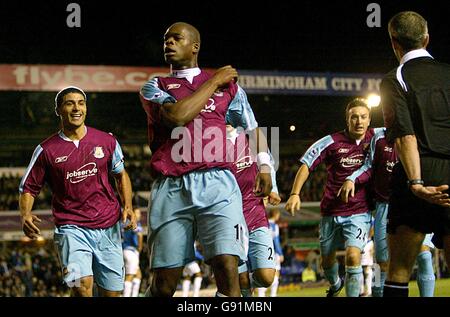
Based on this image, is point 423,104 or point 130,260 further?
point 130,260

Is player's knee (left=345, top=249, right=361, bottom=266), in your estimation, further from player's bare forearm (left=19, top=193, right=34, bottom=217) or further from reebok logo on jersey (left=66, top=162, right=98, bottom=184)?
player's bare forearm (left=19, top=193, right=34, bottom=217)

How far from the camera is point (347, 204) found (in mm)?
9031

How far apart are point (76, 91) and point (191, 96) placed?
233cm

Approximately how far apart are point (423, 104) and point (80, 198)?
129 inches

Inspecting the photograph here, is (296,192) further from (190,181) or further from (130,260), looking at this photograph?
(130,260)

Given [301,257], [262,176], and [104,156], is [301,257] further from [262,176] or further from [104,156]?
[262,176]

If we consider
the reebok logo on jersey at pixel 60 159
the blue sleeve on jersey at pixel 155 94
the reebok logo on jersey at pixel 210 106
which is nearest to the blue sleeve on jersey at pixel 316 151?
the reebok logo on jersey at pixel 60 159

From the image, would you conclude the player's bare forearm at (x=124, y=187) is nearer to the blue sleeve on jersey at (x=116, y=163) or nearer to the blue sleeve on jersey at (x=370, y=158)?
the blue sleeve on jersey at (x=116, y=163)

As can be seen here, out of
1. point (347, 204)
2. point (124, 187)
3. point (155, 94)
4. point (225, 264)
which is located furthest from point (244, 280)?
point (155, 94)

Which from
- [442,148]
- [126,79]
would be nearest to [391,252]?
[442,148]

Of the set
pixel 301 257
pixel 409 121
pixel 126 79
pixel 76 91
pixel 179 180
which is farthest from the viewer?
pixel 301 257

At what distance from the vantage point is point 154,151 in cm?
543

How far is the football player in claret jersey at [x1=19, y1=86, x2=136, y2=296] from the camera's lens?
684cm

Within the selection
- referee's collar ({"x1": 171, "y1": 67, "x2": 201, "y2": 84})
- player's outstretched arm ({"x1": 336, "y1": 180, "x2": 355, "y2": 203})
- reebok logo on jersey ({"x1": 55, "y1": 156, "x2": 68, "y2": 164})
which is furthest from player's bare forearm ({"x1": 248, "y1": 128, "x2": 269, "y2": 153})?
player's outstretched arm ({"x1": 336, "y1": 180, "x2": 355, "y2": 203})
